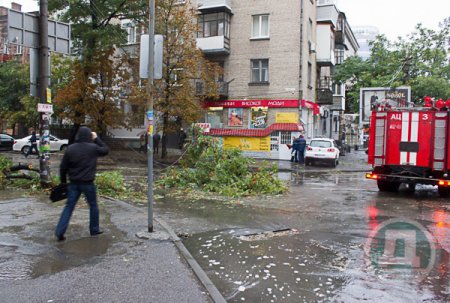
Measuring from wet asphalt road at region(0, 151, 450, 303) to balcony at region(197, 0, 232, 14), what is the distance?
21.5 m

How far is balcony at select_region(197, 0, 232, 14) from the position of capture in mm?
30109

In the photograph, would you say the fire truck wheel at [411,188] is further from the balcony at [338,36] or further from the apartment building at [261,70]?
the balcony at [338,36]

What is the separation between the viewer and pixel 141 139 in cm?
3316

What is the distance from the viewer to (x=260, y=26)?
30.4 m

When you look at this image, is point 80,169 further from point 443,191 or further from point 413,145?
point 443,191

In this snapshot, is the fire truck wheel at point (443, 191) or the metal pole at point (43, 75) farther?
the fire truck wheel at point (443, 191)

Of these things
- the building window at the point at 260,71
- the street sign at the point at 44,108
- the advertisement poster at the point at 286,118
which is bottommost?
the street sign at the point at 44,108

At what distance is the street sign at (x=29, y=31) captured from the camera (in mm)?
11500

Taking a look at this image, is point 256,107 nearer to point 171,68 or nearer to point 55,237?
point 171,68

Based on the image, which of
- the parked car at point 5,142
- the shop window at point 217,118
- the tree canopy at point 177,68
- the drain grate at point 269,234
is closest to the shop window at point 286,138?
the shop window at point 217,118

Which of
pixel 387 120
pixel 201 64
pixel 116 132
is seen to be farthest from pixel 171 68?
pixel 387 120

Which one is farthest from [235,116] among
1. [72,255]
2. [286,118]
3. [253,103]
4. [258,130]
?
[72,255]

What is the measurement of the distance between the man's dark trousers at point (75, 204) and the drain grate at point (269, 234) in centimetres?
238

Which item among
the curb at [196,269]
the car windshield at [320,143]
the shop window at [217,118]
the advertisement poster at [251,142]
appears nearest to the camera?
the curb at [196,269]
